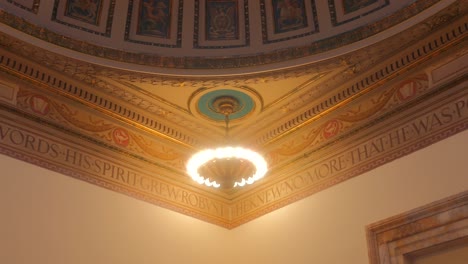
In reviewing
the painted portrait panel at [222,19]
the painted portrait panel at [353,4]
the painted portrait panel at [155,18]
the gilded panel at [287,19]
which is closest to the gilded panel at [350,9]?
the painted portrait panel at [353,4]

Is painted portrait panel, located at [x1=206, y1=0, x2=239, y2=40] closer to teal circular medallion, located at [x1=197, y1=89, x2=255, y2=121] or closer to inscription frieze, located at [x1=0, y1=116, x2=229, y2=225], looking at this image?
teal circular medallion, located at [x1=197, y1=89, x2=255, y2=121]

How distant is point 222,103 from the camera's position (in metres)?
6.39

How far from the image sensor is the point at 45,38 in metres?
5.56

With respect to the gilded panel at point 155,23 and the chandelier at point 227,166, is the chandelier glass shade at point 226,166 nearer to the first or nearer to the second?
the chandelier at point 227,166

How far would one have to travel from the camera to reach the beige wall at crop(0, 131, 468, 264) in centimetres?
521

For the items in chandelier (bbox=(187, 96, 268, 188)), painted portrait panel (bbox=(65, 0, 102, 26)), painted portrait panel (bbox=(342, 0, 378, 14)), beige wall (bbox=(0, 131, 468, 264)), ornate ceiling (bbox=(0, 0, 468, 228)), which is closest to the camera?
beige wall (bbox=(0, 131, 468, 264))

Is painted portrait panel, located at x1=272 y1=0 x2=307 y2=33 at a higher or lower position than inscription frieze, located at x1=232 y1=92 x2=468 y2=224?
higher

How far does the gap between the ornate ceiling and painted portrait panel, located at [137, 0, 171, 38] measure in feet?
0.05

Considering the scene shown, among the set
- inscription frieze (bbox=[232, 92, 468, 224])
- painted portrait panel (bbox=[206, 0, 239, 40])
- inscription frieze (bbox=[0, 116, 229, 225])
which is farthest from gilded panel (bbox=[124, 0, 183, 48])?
inscription frieze (bbox=[232, 92, 468, 224])

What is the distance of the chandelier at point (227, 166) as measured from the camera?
5.65m

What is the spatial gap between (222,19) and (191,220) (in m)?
2.18

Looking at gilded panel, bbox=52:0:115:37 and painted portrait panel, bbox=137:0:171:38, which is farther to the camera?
painted portrait panel, bbox=137:0:171:38

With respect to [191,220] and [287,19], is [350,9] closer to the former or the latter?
[287,19]

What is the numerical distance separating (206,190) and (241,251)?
0.80 m
